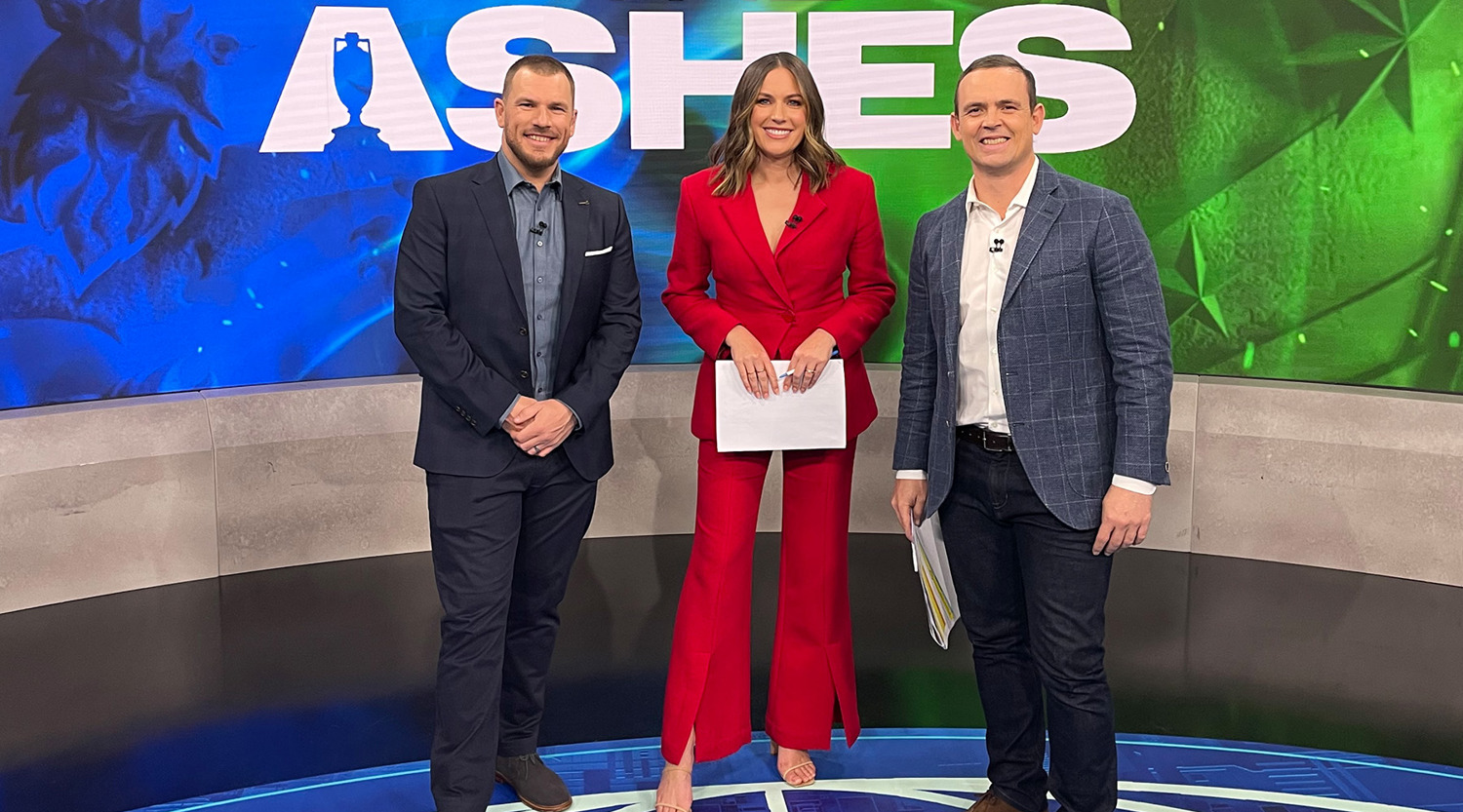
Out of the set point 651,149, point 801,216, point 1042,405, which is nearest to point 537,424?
point 801,216

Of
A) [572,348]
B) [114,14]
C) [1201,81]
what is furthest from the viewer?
[1201,81]

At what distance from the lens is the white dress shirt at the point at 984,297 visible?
8.83 ft

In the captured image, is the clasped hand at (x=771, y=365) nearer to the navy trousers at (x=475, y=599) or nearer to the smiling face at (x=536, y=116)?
the navy trousers at (x=475, y=599)

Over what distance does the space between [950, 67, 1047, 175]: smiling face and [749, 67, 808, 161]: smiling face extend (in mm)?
550

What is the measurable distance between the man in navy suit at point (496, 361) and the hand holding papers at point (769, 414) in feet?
0.97

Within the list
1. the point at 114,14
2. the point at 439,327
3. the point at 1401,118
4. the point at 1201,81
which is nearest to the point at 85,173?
the point at 114,14

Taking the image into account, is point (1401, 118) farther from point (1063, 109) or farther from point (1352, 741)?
point (1352, 741)

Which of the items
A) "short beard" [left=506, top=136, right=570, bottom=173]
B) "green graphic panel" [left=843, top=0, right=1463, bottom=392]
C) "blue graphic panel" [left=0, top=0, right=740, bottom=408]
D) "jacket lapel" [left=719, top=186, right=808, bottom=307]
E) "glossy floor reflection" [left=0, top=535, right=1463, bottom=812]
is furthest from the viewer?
"green graphic panel" [left=843, top=0, right=1463, bottom=392]

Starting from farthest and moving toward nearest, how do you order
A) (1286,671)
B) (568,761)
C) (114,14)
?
(114,14)
(1286,671)
(568,761)

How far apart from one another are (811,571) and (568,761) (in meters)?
0.89

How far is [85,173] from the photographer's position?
5.06m

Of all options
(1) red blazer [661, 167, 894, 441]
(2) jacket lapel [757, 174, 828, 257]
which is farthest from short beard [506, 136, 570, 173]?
(2) jacket lapel [757, 174, 828, 257]

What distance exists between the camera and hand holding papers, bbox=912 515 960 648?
3.04 m

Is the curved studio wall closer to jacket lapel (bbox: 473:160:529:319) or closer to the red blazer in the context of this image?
the red blazer
